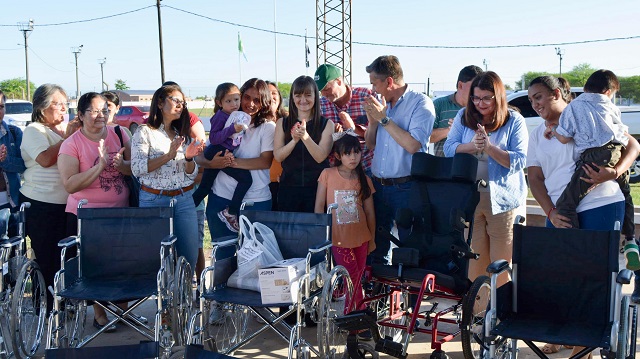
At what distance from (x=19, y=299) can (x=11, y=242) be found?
0.37 m

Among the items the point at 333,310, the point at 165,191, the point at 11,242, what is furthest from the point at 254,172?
the point at 11,242

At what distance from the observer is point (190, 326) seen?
368 centimetres

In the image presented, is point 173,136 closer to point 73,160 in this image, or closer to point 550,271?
point 73,160

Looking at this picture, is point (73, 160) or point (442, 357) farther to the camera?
point (73, 160)

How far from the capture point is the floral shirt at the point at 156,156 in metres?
4.55

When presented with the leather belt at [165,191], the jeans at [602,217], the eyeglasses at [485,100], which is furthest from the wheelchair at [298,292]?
the jeans at [602,217]

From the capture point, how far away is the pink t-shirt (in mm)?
4598

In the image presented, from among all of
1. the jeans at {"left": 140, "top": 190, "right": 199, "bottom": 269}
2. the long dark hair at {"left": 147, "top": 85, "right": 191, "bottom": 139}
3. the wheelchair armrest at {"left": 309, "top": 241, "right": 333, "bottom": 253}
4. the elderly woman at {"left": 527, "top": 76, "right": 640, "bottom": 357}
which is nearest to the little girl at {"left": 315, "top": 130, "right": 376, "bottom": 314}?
the wheelchair armrest at {"left": 309, "top": 241, "right": 333, "bottom": 253}

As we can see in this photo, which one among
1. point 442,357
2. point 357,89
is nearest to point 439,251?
point 442,357

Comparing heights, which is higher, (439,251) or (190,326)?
(439,251)

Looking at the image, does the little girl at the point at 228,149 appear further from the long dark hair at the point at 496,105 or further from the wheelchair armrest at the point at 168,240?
the long dark hair at the point at 496,105

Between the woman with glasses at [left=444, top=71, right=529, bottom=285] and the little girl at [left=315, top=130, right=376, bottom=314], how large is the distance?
616 mm

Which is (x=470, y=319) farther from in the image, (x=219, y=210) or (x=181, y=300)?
(x=219, y=210)

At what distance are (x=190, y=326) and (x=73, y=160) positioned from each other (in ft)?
5.03
